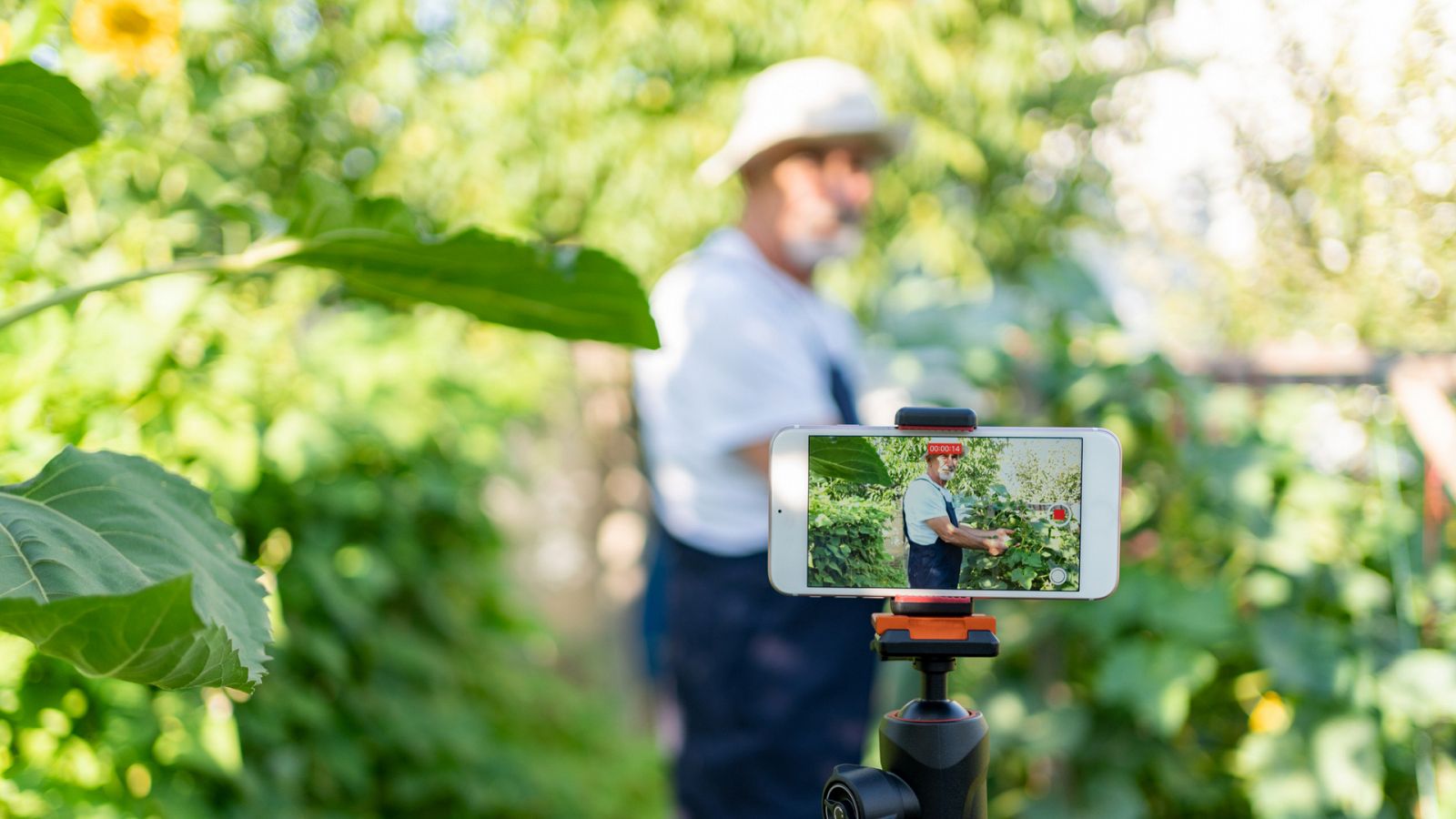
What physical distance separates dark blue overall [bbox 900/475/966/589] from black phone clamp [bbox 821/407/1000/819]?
13 mm

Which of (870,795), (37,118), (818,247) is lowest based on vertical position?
(870,795)

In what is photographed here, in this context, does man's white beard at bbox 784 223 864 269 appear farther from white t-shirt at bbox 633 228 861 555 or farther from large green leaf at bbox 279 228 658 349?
large green leaf at bbox 279 228 658 349

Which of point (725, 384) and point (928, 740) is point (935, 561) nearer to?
point (928, 740)

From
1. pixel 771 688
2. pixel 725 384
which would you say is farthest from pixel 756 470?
pixel 771 688

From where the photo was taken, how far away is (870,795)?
31.2 inches

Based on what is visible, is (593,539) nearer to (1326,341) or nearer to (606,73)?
(606,73)

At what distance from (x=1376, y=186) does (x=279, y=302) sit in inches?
70.5

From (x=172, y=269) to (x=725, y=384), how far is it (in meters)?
1.36

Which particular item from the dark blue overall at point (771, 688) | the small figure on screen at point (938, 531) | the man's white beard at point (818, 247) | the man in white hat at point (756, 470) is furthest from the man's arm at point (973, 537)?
the man's white beard at point (818, 247)

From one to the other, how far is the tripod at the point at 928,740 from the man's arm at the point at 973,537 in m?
0.04

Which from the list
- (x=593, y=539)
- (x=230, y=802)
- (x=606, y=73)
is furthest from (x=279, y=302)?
(x=593, y=539)

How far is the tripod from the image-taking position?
81 cm

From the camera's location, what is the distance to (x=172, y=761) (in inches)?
56.5

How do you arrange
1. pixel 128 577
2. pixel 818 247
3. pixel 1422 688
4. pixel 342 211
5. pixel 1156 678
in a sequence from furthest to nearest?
pixel 818 247 < pixel 1156 678 < pixel 1422 688 < pixel 342 211 < pixel 128 577
